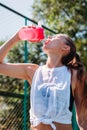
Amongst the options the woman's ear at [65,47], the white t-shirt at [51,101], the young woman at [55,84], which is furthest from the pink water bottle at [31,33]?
the white t-shirt at [51,101]

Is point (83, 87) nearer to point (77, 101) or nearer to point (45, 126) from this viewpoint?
point (77, 101)

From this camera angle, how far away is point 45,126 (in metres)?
2.70

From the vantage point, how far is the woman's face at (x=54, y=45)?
112 inches

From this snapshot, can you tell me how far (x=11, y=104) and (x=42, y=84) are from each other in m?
1.70

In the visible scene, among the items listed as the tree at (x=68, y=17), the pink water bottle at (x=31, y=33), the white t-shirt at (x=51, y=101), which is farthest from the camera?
the tree at (x=68, y=17)

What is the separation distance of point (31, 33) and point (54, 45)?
0.20 metres

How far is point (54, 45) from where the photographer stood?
2.87 metres

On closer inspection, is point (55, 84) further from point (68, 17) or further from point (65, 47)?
point (68, 17)

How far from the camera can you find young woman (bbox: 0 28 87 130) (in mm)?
2707

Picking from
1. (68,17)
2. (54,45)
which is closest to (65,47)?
(54,45)

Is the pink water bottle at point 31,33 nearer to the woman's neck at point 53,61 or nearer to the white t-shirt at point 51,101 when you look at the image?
the woman's neck at point 53,61

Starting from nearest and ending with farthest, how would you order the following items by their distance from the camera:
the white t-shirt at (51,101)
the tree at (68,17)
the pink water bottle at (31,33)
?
the white t-shirt at (51,101) → the pink water bottle at (31,33) → the tree at (68,17)

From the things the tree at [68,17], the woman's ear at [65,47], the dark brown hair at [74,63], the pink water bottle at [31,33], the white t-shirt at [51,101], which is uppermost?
the tree at [68,17]

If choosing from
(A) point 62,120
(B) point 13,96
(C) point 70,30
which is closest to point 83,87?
(A) point 62,120
